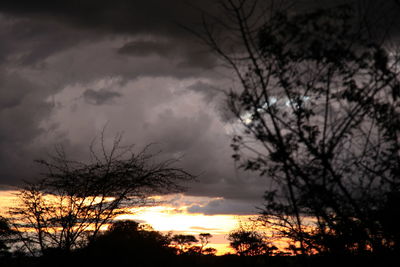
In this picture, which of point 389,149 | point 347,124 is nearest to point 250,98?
point 347,124

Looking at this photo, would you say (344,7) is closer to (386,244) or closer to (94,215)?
(386,244)

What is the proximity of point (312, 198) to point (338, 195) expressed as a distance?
1.88ft

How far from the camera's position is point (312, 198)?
598 centimetres

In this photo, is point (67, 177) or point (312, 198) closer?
point (312, 198)

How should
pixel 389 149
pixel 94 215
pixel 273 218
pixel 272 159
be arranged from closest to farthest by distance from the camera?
1. pixel 272 159
2. pixel 389 149
3. pixel 273 218
4. pixel 94 215

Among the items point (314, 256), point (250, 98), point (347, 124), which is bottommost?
point (314, 256)

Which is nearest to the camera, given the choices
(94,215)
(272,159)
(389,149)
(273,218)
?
(272,159)

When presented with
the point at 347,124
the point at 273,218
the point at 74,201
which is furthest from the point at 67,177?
the point at 347,124

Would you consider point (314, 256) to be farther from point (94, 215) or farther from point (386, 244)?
point (94, 215)

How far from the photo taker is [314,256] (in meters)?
6.71

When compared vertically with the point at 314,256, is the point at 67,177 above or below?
above

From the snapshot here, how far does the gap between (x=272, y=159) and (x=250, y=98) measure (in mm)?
1138

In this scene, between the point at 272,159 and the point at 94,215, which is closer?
the point at 272,159

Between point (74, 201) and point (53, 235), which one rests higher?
point (74, 201)
